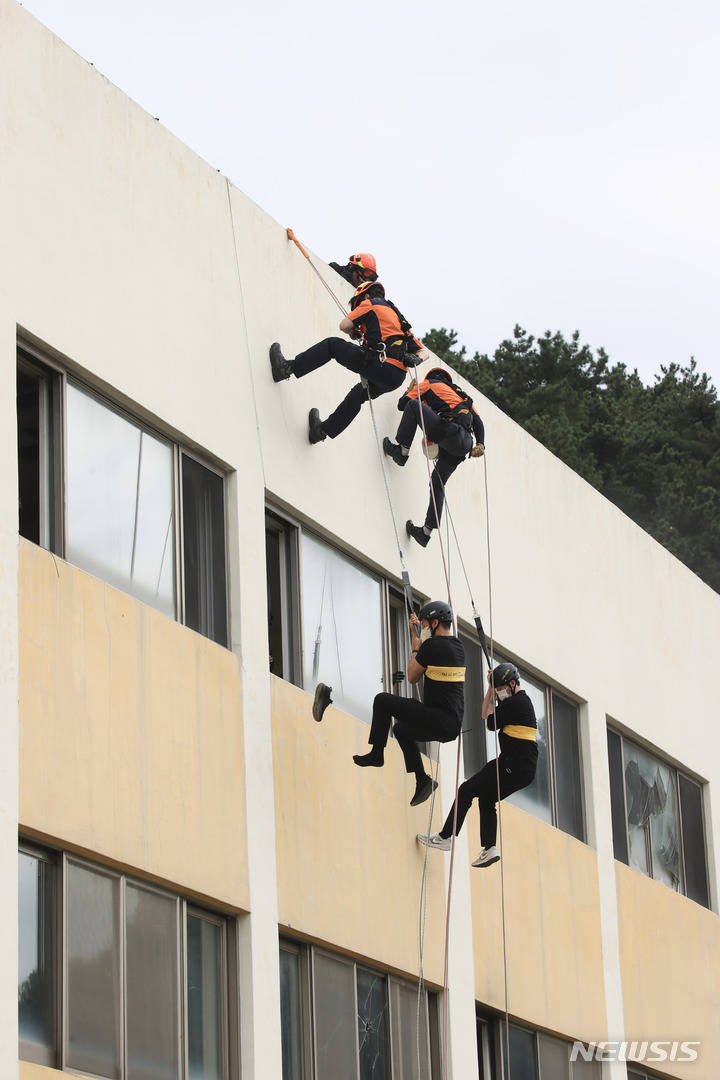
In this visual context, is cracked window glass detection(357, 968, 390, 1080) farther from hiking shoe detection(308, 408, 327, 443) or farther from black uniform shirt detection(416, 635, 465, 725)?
hiking shoe detection(308, 408, 327, 443)

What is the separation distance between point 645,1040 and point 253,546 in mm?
7964

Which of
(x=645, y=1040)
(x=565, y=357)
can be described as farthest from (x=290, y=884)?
(x=565, y=357)

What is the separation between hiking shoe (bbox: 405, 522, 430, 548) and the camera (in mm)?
16109

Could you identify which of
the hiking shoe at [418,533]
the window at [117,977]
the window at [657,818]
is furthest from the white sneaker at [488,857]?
the window at [657,818]

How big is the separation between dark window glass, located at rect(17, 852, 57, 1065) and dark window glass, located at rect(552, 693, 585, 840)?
8.55 meters

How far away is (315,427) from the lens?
1472cm

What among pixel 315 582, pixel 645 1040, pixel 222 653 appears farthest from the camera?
pixel 645 1040

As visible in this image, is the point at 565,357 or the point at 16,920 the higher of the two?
the point at 565,357

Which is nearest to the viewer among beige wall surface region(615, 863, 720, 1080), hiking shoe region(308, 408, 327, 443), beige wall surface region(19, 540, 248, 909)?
beige wall surface region(19, 540, 248, 909)

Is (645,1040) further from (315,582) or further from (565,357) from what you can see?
(565,357)

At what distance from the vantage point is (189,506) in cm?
1324

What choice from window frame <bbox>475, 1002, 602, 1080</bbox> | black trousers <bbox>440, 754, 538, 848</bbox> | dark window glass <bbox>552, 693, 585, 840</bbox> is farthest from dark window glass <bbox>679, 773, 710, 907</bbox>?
black trousers <bbox>440, 754, 538, 848</bbox>

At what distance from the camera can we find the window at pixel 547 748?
672 inches

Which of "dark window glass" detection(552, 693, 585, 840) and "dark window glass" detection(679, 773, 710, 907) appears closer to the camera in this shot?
"dark window glass" detection(552, 693, 585, 840)
